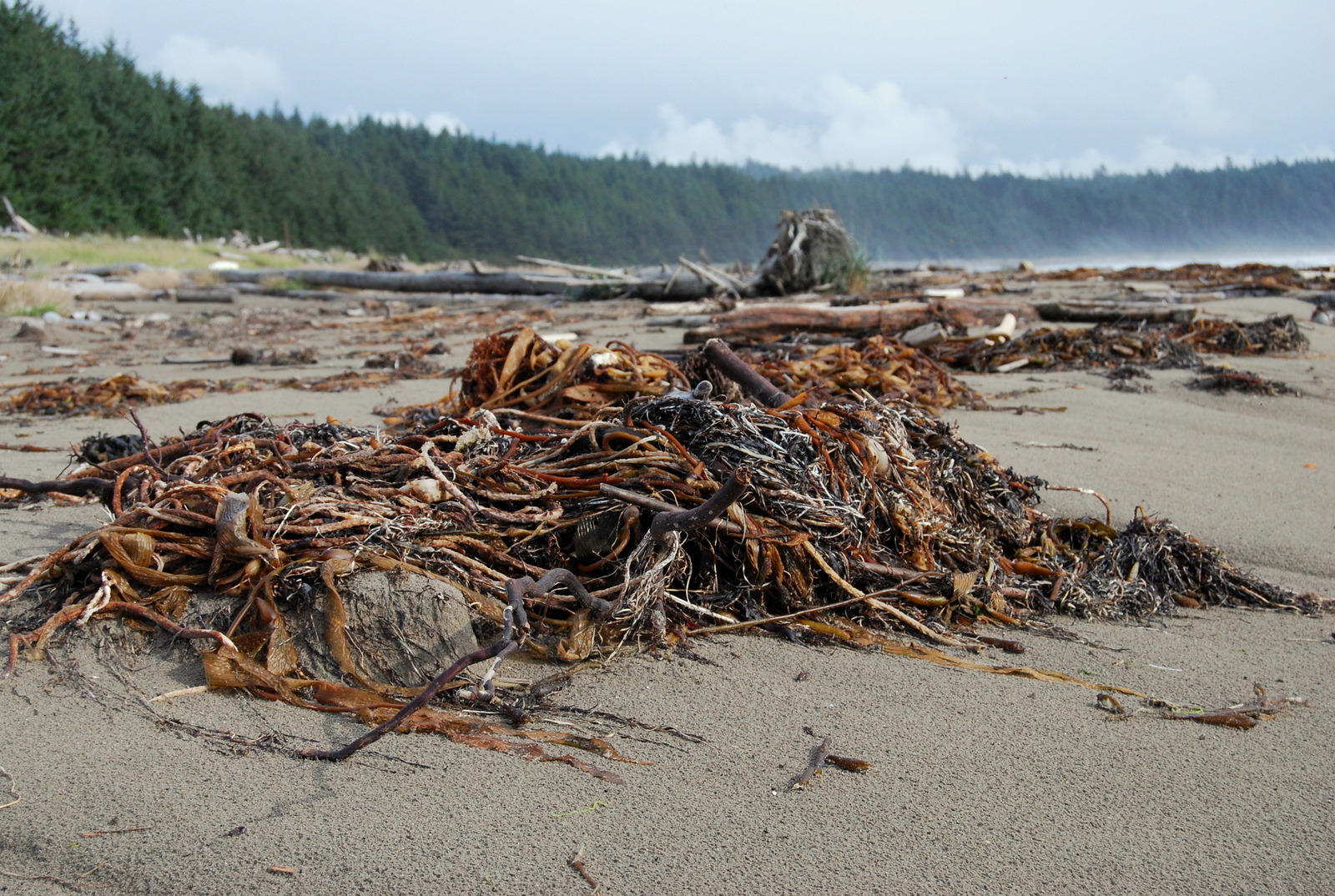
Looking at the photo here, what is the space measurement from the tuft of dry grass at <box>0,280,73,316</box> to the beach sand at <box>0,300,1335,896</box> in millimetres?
12941

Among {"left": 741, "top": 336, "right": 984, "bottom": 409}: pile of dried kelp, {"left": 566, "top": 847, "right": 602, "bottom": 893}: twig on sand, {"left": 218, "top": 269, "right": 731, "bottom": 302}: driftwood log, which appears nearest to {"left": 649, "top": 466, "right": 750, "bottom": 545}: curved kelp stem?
{"left": 566, "top": 847, "right": 602, "bottom": 893}: twig on sand

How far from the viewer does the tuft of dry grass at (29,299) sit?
38.5 ft

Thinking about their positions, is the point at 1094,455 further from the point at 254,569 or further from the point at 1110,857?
the point at 254,569

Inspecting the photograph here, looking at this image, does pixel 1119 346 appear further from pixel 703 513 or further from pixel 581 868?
pixel 581 868

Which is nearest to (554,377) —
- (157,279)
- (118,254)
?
(157,279)

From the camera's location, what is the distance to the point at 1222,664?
85.6 inches

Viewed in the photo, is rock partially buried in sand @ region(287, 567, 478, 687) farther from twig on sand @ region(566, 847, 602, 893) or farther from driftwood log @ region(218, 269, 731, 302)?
driftwood log @ region(218, 269, 731, 302)

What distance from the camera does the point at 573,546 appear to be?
225cm

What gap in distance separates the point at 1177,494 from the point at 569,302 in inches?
485

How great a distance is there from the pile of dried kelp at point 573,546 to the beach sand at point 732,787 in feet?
0.33

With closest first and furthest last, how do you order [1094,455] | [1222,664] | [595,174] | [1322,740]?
[1322,740]
[1222,664]
[1094,455]
[595,174]

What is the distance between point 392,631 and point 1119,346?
653 cm

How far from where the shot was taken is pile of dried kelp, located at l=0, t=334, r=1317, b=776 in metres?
1.84

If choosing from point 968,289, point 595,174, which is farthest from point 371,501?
point 595,174
